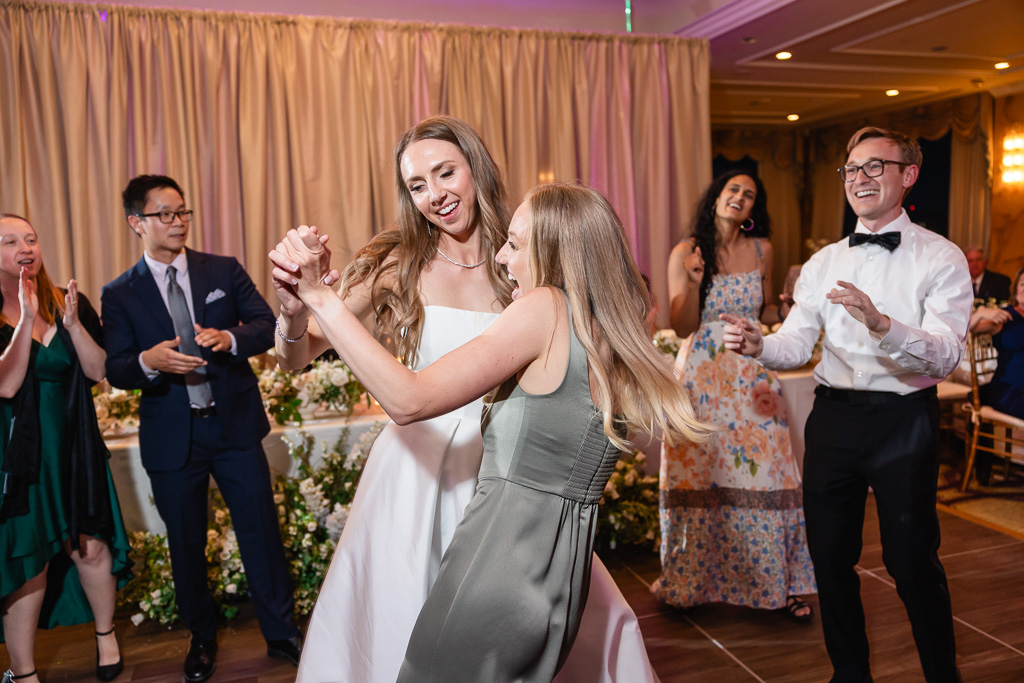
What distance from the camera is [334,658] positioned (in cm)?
201

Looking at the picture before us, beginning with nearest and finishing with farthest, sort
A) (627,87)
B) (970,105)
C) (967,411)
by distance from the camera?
(967,411)
(627,87)
(970,105)

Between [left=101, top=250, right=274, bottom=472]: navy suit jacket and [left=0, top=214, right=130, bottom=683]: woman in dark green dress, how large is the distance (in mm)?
124

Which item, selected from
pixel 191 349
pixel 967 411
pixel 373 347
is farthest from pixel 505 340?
pixel 967 411

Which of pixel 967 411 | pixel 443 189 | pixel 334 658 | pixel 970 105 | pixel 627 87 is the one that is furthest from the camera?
pixel 970 105

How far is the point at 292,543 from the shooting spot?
141 inches

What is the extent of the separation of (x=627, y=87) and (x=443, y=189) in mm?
4335

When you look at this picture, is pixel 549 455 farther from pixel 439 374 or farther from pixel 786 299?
pixel 786 299

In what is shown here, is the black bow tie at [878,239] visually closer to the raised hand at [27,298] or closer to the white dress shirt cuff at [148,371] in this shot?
the white dress shirt cuff at [148,371]

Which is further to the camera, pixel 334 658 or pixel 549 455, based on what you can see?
pixel 334 658

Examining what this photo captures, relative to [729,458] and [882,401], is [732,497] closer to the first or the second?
[729,458]

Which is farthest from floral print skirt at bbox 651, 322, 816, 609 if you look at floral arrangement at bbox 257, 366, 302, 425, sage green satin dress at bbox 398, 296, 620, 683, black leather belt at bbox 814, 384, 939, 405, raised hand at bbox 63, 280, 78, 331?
raised hand at bbox 63, 280, 78, 331

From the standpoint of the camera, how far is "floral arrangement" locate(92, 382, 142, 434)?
3.77 metres

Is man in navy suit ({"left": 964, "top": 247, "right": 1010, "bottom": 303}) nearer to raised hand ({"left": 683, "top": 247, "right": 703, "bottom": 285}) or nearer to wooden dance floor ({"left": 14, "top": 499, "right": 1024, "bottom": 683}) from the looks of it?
wooden dance floor ({"left": 14, "top": 499, "right": 1024, "bottom": 683})

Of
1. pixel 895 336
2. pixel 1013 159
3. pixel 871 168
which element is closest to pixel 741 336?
pixel 895 336
